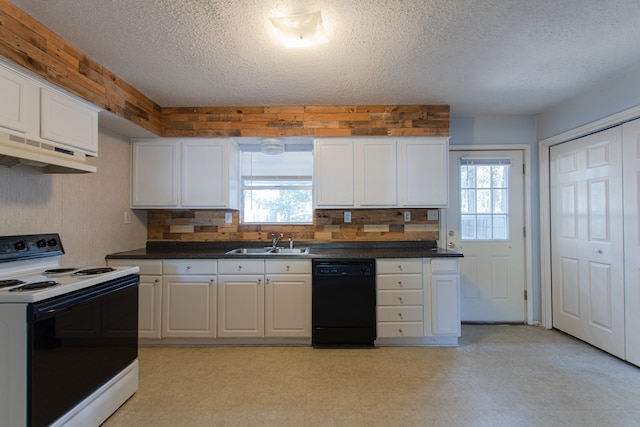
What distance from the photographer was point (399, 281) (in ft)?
8.86

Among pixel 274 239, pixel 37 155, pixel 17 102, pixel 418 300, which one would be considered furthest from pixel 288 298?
pixel 17 102

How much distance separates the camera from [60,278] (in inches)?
65.6

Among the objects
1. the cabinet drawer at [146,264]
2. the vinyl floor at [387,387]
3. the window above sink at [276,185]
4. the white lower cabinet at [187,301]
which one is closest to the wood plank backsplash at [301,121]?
the window above sink at [276,185]

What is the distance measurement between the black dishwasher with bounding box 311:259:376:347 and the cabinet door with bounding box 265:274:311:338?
0.28 feet

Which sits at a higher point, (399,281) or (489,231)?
(489,231)

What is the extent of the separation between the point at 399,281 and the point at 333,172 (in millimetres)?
1268

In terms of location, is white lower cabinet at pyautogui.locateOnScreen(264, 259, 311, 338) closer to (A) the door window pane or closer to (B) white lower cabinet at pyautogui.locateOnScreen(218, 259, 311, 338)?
(B) white lower cabinet at pyautogui.locateOnScreen(218, 259, 311, 338)

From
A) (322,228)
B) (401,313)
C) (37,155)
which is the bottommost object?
(401,313)

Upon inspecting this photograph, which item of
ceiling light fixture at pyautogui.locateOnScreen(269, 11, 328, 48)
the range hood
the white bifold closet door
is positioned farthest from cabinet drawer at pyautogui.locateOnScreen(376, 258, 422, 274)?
the range hood

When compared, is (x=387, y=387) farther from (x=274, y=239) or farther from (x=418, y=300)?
(x=274, y=239)

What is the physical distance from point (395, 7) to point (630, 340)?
3.15 meters

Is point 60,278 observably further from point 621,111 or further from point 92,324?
point 621,111

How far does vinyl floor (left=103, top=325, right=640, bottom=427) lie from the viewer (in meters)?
1.76

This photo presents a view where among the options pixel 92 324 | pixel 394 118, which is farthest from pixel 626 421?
pixel 92 324
